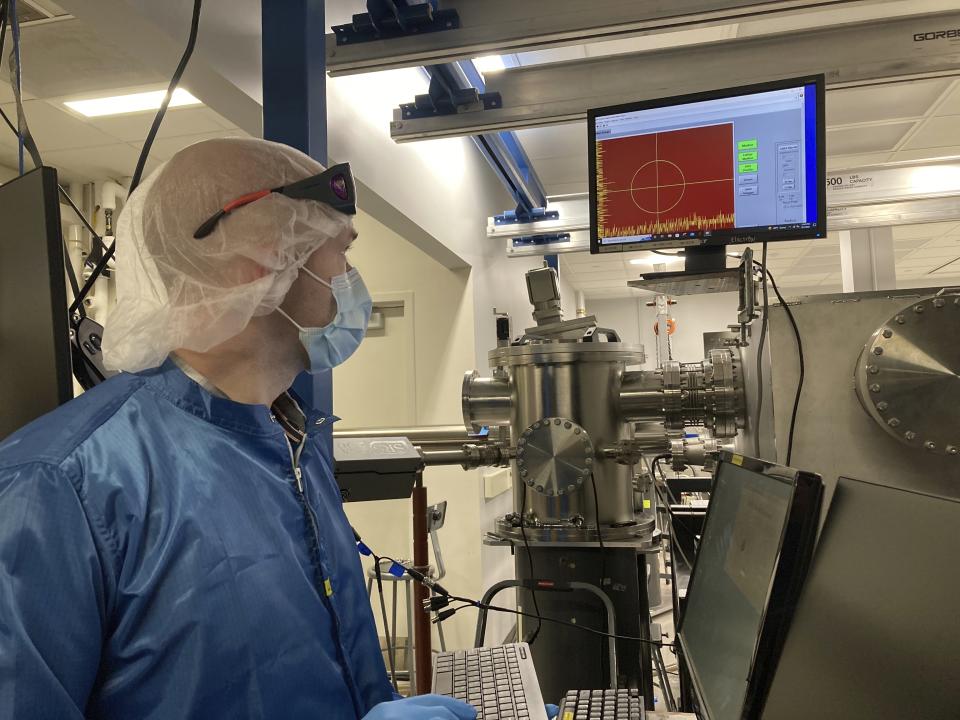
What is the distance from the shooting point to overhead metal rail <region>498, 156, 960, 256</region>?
294 cm

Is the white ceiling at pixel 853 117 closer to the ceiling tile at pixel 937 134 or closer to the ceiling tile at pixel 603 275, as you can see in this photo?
the ceiling tile at pixel 937 134

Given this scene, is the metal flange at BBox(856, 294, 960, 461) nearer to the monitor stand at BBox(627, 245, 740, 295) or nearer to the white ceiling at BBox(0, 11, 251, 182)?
the monitor stand at BBox(627, 245, 740, 295)

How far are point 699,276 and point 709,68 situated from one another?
84 centimetres

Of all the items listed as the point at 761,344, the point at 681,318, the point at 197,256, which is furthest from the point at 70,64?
the point at 681,318

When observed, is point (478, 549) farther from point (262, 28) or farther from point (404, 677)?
point (262, 28)

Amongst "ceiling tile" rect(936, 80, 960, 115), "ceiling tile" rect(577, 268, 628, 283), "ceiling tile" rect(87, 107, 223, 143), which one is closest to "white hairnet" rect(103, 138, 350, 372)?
"ceiling tile" rect(87, 107, 223, 143)

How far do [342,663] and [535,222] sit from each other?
2.81 metres

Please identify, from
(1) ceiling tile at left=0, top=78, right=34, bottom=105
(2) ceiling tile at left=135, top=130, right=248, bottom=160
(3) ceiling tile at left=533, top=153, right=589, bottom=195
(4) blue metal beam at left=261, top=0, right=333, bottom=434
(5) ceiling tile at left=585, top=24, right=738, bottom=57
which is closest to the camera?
(4) blue metal beam at left=261, top=0, right=333, bottom=434

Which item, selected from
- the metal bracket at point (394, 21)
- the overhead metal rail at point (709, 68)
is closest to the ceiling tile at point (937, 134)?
the overhead metal rail at point (709, 68)

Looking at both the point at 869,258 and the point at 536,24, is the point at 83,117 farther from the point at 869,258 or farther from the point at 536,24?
the point at 869,258

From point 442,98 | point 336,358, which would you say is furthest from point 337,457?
point 442,98

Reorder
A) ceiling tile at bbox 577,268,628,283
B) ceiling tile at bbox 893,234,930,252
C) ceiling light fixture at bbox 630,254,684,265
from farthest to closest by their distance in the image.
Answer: ceiling tile at bbox 577,268,628,283
ceiling light fixture at bbox 630,254,684,265
ceiling tile at bbox 893,234,930,252

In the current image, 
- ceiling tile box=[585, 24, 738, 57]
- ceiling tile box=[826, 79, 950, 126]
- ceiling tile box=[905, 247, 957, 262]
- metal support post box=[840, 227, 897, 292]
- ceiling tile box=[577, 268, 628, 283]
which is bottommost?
metal support post box=[840, 227, 897, 292]

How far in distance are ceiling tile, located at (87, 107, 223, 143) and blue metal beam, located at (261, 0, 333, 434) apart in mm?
Answer: 1584
